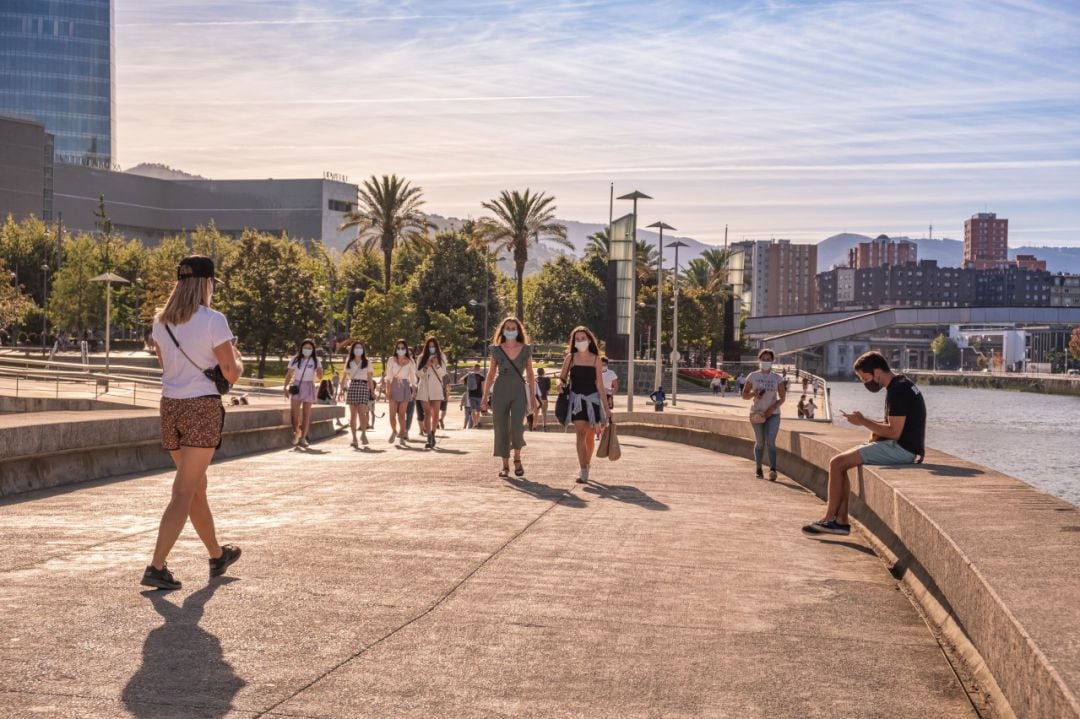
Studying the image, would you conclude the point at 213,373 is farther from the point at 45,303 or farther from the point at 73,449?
the point at 45,303

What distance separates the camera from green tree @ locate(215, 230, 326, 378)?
233 ft

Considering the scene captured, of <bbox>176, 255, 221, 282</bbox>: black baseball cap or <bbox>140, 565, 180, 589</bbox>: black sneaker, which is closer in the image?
<bbox>140, 565, 180, 589</bbox>: black sneaker

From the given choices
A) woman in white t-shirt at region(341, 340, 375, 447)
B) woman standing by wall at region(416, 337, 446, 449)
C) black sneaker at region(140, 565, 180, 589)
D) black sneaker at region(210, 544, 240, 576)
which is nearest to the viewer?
black sneaker at region(140, 565, 180, 589)

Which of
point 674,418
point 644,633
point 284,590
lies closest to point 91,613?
point 284,590

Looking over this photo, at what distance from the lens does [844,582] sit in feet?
24.4

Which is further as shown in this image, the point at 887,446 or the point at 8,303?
the point at 8,303

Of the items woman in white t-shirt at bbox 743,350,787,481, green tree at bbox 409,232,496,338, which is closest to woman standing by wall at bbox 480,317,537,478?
woman in white t-shirt at bbox 743,350,787,481

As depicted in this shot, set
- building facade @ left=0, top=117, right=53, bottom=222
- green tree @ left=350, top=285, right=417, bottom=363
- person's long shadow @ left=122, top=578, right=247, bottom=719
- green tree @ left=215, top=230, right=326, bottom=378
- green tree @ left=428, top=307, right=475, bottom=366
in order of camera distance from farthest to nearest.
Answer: building facade @ left=0, top=117, right=53, bottom=222, green tree @ left=428, top=307, right=475, bottom=366, green tree @ left=350, top=285, right=417, bottom=363, green tree @ left=215, top=230, right=326, bottom=378, person's long shadow @ left=122, top=578, right=247, bottom=719

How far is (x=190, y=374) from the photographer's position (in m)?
6.49

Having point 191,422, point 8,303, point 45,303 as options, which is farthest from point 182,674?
point 45,303

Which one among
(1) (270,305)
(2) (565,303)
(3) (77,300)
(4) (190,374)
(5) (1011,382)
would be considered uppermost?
(2) (565,303)

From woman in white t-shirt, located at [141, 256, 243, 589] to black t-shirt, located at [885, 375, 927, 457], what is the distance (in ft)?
17.0

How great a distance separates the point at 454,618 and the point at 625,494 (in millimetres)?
6176

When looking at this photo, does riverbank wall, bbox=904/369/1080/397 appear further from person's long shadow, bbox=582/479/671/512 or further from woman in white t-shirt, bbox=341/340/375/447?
person's long shadow, bbox=582/479/671/512
